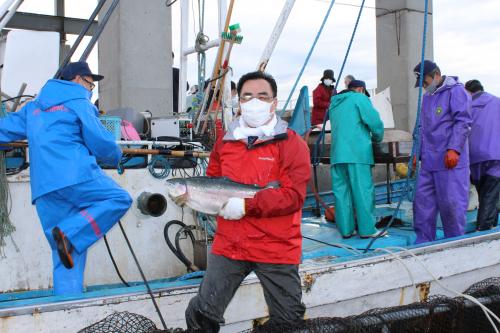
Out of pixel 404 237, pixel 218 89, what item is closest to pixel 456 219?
pixel 404 237

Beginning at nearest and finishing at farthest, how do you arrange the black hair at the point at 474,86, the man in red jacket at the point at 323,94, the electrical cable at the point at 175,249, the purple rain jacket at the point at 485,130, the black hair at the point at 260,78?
1. the black hair at the point at 260,78
2. the electrical cable at the point at 175,249
3. the purple rain jacket at the point at 485,130
4. the black hair at the point at 474,86
5. the man in red jacket at the point at 323,94

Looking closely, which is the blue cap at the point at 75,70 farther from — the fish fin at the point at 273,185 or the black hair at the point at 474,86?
the black hair at the point at 474,86

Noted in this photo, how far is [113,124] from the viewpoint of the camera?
403 centimetres

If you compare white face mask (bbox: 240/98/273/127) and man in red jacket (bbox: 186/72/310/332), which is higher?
white face mask (bbox: 240/98/273/127)

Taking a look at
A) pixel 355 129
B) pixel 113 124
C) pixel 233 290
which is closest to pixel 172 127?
pixel 113 124

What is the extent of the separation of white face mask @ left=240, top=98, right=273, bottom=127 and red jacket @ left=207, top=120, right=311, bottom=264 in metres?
0.09

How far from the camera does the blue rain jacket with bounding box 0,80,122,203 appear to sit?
3.23m

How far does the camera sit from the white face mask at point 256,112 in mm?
2486

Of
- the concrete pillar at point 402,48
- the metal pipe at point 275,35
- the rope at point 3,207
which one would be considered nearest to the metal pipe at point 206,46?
the metal pipe at point 275,35

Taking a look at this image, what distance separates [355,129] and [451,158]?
0.93 meters

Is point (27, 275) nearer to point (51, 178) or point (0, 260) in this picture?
point (0, 260)

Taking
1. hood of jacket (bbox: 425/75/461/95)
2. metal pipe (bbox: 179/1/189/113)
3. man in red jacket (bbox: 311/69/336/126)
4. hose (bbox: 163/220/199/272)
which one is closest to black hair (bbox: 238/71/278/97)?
hose (bbox: 163/220/199/272)

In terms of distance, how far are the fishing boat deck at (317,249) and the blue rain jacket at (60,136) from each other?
737 mm

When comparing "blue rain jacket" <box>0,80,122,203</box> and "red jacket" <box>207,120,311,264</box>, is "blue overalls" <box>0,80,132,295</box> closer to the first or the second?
"blue rain jacket" <box>0,80,122,203</box>
